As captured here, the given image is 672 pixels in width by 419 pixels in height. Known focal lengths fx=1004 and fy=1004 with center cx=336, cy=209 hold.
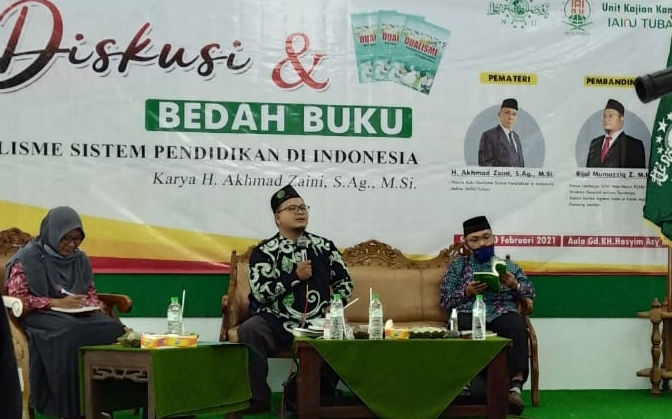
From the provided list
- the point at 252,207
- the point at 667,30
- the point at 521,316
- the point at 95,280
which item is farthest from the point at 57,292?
the point at 667,30

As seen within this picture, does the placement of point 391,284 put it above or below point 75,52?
below

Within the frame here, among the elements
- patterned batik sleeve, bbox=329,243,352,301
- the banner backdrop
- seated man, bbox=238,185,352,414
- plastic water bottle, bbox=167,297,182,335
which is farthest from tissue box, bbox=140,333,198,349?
the banner backdrop

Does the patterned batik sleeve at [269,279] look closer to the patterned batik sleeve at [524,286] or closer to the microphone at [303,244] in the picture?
the microphone at [303,244]

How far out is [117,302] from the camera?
514 cm

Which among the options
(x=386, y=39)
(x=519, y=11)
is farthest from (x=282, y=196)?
(x=519, y=11)

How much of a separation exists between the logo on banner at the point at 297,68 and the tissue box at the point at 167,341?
6.93 feet

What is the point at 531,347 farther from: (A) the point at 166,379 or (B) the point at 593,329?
(A) the point at 166,379

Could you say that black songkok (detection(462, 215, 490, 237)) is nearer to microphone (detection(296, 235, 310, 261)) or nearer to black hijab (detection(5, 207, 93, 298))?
microphone (detection(296, 235, 310, 261))

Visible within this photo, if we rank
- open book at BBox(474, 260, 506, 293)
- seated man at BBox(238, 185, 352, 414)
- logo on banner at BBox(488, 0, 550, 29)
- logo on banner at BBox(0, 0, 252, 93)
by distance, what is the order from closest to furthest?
1. seated man at BBox(238, 185, 352, 414)
2. open book at BBox(474, 260, 506, 293)
3. logo on banner at BBox(0, 0, 252, 93)
4. logo on banner at BBox(488, 0, 550, 29)

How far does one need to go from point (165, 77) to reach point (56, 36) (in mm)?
655

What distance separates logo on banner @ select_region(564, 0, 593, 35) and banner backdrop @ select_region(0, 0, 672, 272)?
0.01m

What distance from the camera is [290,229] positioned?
535 cm

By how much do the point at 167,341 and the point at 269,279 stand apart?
1079 millimetres

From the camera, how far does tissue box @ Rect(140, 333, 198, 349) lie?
162 inches
